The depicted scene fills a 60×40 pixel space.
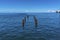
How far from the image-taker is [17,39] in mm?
38500

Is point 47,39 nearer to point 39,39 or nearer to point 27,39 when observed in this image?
point 39,39

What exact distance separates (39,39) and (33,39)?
185 centimetres

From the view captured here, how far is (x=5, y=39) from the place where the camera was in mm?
38625

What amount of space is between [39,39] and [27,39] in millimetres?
3694

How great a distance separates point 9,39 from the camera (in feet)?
127

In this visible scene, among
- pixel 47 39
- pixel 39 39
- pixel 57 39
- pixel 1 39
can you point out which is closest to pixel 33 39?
pixel 39 39

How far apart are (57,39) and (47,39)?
2975 millimetres

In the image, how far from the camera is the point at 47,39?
3897 cm

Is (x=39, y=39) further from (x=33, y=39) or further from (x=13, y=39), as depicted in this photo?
(x=13, y=39)

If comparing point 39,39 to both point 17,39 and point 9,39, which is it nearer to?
point 17,39

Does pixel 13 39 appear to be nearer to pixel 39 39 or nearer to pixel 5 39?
pixel 5 39

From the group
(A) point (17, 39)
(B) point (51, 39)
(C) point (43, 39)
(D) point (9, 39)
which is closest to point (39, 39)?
(C) point (43, 39)

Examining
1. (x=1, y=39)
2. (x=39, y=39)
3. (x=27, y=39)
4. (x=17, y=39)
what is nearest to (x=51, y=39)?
(x=39, y=39)

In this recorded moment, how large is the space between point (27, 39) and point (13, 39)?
168 inches
